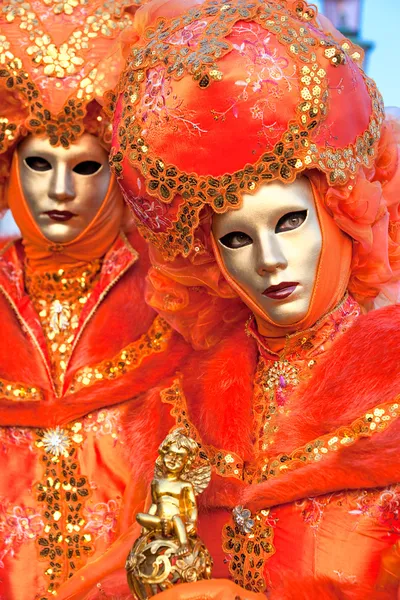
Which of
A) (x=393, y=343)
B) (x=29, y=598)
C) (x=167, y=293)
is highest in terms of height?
(x=167, y=293)

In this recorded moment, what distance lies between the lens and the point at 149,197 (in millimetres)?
2893

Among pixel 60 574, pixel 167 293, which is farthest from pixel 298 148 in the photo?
pixel 60 574

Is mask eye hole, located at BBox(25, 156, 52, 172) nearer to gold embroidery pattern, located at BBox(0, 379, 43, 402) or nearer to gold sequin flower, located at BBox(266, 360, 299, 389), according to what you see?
gold embroidery pattern, located at BBox(0, 379, 43, 402)

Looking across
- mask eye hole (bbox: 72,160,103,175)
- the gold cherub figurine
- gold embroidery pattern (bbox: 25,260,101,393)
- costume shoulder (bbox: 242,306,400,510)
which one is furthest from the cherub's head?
mask eye hole (bbox: 72,160,103,175)

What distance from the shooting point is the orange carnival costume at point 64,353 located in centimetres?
346

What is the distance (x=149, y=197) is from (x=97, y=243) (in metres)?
0.80

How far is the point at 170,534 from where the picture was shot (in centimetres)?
267

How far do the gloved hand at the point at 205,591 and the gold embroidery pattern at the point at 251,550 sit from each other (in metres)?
0.20

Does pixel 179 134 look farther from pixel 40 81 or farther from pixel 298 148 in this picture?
pixel 40 81

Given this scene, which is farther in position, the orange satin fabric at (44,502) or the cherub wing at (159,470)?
the orange satin fabric at (44,502)

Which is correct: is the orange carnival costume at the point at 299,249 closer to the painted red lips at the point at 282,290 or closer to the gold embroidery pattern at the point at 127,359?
the painted red lips at the point at 282,290

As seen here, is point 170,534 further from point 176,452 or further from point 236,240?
point 236,240

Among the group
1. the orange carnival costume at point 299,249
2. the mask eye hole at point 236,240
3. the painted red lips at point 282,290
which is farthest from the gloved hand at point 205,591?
the mask eye hole at point 236,240

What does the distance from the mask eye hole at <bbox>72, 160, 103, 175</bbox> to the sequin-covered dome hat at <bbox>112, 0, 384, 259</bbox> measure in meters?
0.66
